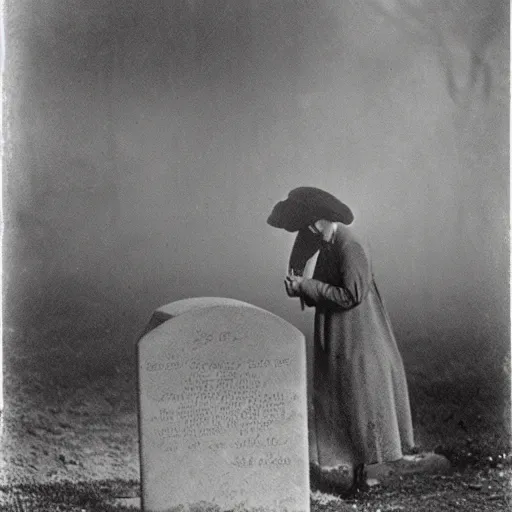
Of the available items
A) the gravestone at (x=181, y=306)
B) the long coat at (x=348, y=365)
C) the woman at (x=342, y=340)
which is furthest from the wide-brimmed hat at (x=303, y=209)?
the gravestone at (x=181, y=306)

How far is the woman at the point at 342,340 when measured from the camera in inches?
185

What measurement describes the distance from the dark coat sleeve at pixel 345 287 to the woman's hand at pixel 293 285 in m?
0.02

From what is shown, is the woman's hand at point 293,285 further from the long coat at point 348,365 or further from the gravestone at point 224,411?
the gravestone at point 224,411

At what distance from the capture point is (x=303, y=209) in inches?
187

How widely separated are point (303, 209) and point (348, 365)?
0.95 metres

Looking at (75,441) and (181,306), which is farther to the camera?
(75,441)

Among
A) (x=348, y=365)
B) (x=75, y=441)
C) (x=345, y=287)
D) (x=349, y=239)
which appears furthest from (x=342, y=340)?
(x=75, y=441)

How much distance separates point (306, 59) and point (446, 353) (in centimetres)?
197

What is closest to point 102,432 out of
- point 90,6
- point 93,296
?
point 93,296

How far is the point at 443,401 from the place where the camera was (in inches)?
192

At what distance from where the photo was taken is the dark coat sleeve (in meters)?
4.70

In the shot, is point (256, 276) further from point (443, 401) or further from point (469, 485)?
point (469, 485)

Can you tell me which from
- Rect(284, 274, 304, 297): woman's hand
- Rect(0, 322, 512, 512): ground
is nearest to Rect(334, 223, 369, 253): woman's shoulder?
Rect(284, 274, 304, 297): woman's hand

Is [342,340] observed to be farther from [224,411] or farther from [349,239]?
[224,411]
